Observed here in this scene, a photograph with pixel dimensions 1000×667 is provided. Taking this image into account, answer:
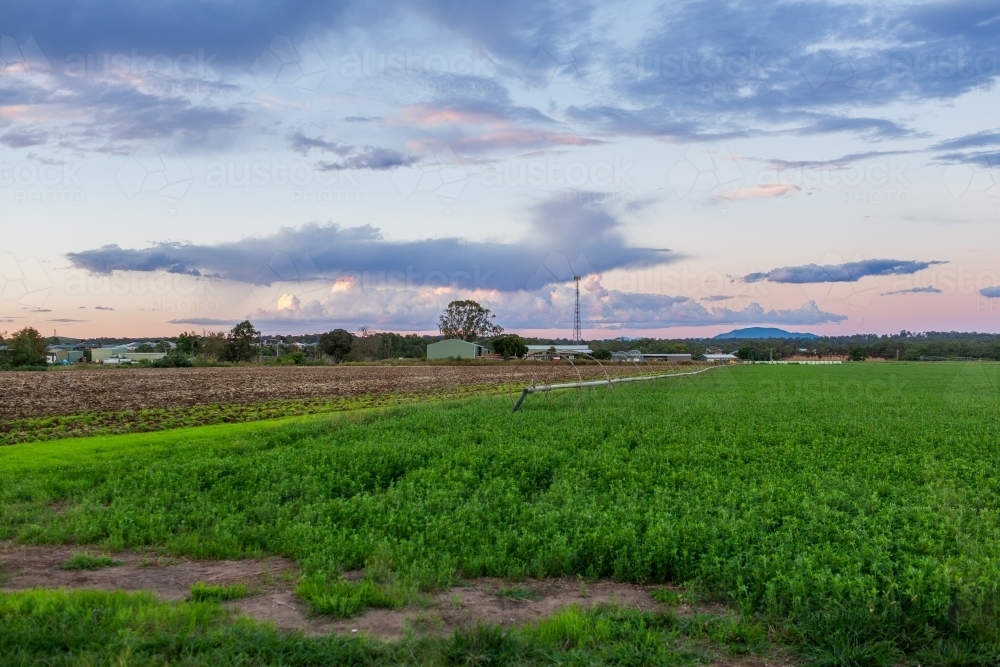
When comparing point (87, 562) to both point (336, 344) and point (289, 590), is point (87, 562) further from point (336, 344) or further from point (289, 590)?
point (336, 344)

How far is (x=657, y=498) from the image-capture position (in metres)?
9.74

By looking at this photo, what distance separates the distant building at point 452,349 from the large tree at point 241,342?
1285 inches

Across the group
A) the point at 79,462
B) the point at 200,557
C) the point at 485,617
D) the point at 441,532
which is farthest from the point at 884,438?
the point at 79,462

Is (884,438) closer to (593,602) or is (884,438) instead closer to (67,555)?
(593,602)

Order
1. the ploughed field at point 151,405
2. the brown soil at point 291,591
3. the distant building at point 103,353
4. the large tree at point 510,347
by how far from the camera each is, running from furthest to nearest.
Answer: the distant building at point 103,353
the large tree at point 510,347
the ploughed field at point 151,405
the brown soil at point 291,591

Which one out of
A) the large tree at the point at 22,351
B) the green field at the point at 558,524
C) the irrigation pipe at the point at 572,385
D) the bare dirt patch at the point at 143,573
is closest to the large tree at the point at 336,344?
the large tree at the point at 22,351

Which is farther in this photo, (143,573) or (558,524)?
(558,524)

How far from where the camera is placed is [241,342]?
4850 inches

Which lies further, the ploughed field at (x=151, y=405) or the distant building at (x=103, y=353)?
the distant building at (x=103, y=353)

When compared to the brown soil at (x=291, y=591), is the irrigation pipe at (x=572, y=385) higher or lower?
higher

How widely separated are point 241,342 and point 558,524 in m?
123

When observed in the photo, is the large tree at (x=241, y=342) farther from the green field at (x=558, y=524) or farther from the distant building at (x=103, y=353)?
the green field at (x=558, y=524)

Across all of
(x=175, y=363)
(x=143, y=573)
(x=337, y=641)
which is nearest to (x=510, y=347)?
(x=175, y=363)

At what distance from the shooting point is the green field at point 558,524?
571cm
